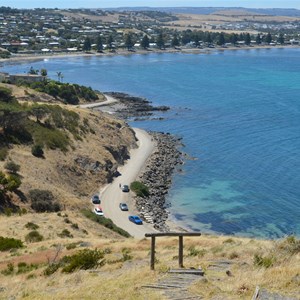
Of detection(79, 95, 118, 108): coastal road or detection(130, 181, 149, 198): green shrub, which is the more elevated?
detection(79, 95, 118, 108): coastal road

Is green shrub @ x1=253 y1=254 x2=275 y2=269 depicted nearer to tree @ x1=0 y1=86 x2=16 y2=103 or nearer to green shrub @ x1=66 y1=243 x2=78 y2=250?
green shrub @ x1=66 y1=243 x2=78 y2=250

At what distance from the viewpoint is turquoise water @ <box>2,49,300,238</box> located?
44.9 meters

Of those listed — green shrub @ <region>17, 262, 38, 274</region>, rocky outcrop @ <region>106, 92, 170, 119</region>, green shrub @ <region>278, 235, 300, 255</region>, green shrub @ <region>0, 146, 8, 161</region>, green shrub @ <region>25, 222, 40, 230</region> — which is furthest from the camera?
rocky outcrop @ <region>106, 92, 170, 119</region>

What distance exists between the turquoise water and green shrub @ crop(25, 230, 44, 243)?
18309 mm

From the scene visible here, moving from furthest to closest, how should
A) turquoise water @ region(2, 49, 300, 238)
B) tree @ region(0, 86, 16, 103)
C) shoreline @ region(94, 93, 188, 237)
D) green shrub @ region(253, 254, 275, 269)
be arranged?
tree @ region(0, 86, 16, 103) → turquoise water @ region(2, 49, 300, 238) → shoreline @ region(94, 93, 188, 237) → green shrub @ region(253, 254, 275, 269)

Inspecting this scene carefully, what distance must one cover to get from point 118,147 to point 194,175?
367 inches

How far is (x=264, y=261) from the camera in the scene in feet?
44.8

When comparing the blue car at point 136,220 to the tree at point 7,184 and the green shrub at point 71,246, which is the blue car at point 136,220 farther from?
the green shrub at point 71,246

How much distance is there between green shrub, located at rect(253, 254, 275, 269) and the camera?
13402mm

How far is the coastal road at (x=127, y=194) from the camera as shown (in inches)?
1571

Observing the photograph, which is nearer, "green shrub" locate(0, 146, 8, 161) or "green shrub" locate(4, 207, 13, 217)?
"green shrub" locate(4, 207, 13, 217)

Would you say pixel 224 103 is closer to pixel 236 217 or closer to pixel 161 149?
pixel 161 149

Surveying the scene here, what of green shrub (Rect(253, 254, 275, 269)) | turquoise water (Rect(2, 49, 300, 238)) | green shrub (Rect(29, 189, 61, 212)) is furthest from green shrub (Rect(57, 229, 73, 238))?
turquoise water (Rect(2, 49, 300, 238))

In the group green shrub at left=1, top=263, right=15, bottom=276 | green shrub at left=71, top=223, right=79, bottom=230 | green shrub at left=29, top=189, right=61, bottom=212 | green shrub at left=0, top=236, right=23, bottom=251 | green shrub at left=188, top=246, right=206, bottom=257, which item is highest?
green shrub at left=188, top=246, right=206, bottom=257
